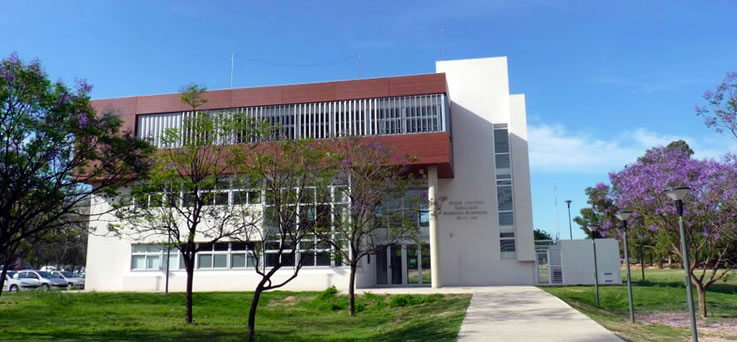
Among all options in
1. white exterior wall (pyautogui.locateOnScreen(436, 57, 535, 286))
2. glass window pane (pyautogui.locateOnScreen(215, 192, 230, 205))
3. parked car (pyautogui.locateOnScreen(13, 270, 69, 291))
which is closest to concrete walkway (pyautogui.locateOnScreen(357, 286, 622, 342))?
glass window pane (pyautogui.locateOnScreen(215, 192, 230, 205))

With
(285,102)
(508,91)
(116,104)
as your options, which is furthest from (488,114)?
(116,104)

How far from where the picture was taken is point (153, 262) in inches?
1088

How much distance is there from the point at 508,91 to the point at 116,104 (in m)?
21.0

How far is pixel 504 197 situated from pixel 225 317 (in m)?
16.4

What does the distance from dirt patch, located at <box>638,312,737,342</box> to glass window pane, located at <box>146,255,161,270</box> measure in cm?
2203

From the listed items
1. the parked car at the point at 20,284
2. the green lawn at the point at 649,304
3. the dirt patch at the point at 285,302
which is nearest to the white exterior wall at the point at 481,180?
the green lawn at the point at 649,304

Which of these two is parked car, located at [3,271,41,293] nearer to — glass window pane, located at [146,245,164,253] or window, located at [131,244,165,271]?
window, located at [131,244,165,271]

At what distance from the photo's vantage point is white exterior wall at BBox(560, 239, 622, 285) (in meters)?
27.5

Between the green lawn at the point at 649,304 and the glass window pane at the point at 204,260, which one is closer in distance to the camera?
the green lawn at the point at 649,304

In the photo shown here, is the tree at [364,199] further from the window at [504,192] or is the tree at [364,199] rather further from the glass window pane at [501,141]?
the glass window pane at [501,141]

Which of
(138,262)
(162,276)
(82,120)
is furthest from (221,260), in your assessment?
(82,120)

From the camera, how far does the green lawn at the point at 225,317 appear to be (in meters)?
13.0

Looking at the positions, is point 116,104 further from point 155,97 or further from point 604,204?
point 604,204

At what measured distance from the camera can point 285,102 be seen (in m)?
26.9
